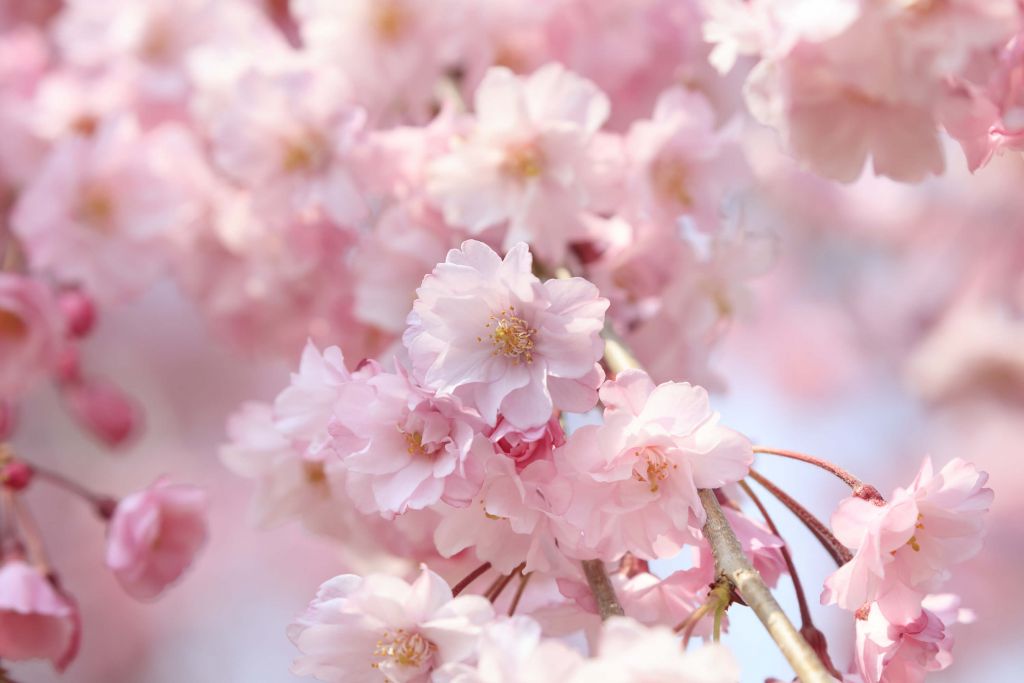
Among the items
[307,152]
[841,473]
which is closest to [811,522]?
[841,473]

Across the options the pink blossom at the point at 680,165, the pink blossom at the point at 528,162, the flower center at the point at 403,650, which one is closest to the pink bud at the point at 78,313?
the pink blossom at the point at 528,162

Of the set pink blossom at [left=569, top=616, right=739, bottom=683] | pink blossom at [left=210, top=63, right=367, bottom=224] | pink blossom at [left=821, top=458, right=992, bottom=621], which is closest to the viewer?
pink blossom at [left=569, top=616, right=739, bottom=683]

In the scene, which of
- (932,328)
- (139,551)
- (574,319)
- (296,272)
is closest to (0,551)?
(139,551)

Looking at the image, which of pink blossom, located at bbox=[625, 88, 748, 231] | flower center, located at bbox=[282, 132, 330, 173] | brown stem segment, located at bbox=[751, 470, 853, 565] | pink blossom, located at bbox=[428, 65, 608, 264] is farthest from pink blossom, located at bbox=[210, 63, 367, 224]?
brown stem segment, located at bbox=[751, 470, 853, 565]

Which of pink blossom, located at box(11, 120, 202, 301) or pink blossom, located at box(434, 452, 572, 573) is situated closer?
pink blossom, located at box(434, 452, 572, 573)

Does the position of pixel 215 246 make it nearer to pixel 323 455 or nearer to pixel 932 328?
pixel 323 455

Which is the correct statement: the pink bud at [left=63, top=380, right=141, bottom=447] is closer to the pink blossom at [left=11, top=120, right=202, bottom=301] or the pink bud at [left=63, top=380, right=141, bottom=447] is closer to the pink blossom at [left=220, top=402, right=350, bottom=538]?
the pink blossom at [left=11, top=120, right=202, bottom=301]
